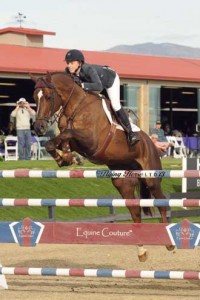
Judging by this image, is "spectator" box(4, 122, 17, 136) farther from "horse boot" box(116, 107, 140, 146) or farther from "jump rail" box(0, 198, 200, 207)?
"jump rail" box(0, 198, 200, 207)

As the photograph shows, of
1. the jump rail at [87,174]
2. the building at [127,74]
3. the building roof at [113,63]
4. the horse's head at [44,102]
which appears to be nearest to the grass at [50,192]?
the horse's head at [44,102]

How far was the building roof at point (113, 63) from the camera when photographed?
26.0 meters

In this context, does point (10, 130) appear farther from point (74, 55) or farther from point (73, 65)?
point (74, 55)

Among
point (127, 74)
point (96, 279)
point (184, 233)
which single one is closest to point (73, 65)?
point (96, 279)

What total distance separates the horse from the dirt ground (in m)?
0.49

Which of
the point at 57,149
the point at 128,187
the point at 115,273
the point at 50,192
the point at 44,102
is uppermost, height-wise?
the point at 44,102

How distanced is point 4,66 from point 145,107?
5438 millimetres

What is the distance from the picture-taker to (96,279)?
944 centimetres

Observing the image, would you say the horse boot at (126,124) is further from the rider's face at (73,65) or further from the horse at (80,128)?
the rider's face at (73,65)

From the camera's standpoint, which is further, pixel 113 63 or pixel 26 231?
pixel 113 63

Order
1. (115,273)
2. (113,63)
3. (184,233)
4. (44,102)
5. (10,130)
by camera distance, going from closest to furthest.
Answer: (184,233) → (115,273) → (44,102) → (10,130) → (113,63)

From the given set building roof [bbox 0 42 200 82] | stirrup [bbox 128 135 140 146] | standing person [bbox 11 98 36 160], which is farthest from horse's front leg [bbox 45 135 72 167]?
building roof [bbox 0 42 200 82]

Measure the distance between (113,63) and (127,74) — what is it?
7.69 ft

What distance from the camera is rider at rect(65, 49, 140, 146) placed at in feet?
30.4
